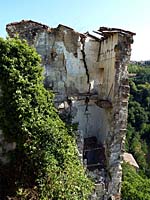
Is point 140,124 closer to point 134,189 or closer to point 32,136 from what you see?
point 134,189

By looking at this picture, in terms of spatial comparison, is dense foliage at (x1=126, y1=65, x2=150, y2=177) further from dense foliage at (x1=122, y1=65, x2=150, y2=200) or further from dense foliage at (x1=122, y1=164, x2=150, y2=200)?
dense foliage at (x1=122, y1=164, x2=150, y2=200)

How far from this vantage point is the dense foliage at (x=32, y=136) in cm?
1064

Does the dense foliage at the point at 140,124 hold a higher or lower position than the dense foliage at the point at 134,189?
higher

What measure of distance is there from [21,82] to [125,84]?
12.5 ft

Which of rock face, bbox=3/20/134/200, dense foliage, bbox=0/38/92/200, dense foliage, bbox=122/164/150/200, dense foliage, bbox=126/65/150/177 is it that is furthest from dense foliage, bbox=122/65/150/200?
dense foliage, bbox=0/38/92/200

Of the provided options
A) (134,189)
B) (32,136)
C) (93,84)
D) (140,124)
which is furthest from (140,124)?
(32,136)

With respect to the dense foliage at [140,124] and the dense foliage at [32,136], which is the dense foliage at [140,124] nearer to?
the dense foliage at [140,124]

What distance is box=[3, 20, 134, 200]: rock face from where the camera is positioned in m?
12.8

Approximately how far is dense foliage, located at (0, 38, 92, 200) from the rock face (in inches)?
59.2

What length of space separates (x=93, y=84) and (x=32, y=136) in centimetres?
447

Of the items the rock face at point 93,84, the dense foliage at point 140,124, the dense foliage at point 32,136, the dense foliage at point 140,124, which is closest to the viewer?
the dense foliage at point 32,136

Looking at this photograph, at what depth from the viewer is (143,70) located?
60219 millimetres

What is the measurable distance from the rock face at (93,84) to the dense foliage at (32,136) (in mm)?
1504

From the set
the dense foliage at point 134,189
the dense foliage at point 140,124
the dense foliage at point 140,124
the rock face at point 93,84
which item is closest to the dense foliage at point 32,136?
the rock face at point 93,84
